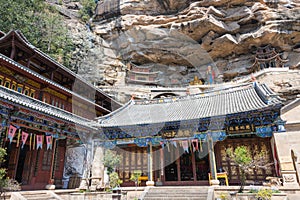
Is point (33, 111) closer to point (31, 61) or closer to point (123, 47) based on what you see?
point (31, 61)

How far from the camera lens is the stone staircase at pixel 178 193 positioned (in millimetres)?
9930

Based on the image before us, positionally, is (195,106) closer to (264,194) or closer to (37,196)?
(264,194)

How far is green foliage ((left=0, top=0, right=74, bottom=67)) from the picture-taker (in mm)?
25141

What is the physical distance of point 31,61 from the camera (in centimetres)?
1504

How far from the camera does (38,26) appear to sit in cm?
2950

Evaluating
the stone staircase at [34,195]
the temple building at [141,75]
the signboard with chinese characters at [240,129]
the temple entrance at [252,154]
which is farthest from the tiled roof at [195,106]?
the temple building at [141,75]

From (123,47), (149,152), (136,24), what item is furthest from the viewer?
(123,47)

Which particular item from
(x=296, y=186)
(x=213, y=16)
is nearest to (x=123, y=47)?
(x=213, y=16)

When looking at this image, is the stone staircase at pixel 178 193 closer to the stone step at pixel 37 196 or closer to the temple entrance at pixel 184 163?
the temple entrance at pixel 184 163

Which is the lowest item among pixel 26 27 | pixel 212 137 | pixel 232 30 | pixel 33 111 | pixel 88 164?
pixel 88 164

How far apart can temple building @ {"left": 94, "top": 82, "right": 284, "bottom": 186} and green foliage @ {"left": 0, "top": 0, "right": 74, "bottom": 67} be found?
19117 millimetres

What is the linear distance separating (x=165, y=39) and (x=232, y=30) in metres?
12.0

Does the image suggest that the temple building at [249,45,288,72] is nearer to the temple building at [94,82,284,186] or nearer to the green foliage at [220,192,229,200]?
the temple building at [94,82,284,186]

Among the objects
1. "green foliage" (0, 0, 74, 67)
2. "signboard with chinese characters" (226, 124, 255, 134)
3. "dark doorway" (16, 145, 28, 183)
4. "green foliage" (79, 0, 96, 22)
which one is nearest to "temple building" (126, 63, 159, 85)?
"green foliage" (79, 0, 96, 22)
